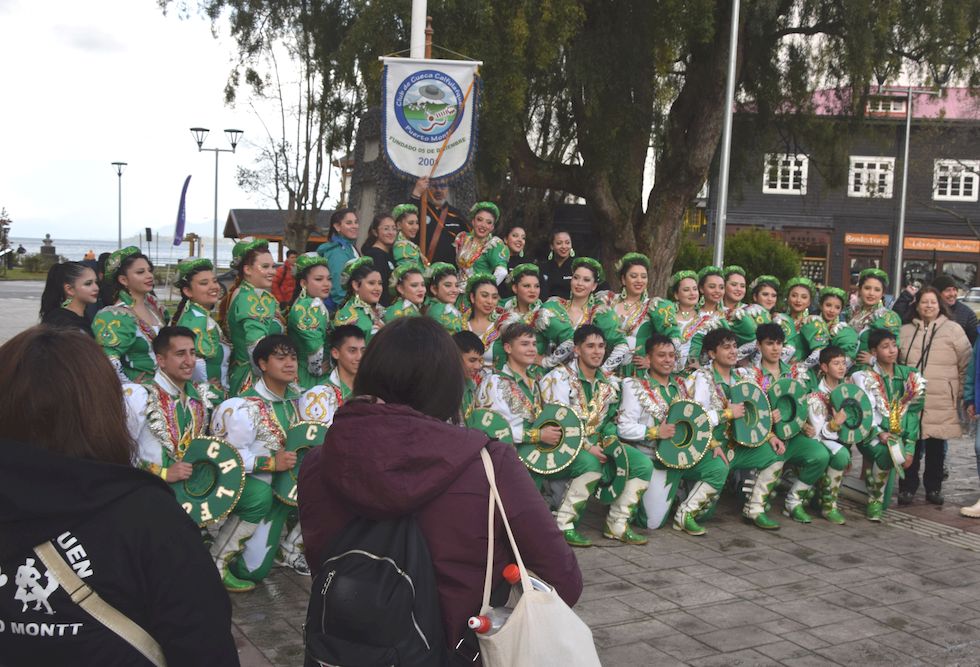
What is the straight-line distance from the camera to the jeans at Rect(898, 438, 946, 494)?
27.7 ft

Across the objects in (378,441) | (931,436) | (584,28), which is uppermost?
(584,28)

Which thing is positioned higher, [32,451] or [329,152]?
[329,152]

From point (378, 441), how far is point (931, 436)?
279 inches

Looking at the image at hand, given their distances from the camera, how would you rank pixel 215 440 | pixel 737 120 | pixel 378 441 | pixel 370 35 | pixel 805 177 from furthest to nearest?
pixel 805 177 → pixel 737 120 → pixel 370 35 → pixel 215 440 → pixel 378 441

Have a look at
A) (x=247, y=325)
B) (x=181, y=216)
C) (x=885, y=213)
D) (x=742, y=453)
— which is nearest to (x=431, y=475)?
(x=247, y=325)

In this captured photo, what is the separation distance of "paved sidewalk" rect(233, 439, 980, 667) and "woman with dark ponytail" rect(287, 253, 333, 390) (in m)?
1.49

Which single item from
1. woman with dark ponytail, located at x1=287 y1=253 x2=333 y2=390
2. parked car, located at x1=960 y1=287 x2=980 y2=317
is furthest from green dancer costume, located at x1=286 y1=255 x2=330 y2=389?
parked car, located at x1=960 y1=287 x2=980 y2=317

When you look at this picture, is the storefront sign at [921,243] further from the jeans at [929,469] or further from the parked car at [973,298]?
the jeans at [929,469]

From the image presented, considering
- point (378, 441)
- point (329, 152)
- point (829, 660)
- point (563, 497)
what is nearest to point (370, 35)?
point (329, 152)

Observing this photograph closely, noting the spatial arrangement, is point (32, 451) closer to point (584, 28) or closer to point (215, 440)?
point (215, 440)

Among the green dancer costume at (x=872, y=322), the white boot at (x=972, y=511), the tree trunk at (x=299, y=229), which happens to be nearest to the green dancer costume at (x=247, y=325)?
the green dancer costume at (x=872, y=322)

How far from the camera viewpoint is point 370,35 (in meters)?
14.9

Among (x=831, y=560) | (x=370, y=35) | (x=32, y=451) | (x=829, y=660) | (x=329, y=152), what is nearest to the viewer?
(x=32, y=451)

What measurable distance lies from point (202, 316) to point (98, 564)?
476cm
